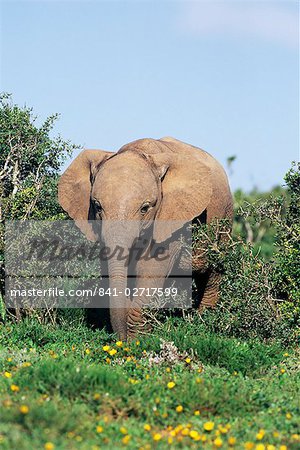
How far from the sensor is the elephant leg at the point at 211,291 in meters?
14.1

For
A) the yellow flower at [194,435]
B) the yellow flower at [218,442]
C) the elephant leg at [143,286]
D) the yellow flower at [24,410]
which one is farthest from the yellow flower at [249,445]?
the elephant leg at [143,286]

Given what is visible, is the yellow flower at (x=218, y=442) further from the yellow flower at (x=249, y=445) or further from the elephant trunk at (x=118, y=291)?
the elephant trunk at (x=118, y=291)

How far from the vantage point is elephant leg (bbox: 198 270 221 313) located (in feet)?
46.1

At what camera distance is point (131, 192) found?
436 inches

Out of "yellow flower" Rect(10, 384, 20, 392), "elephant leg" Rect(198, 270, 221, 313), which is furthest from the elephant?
"yellow flower" Rect(10, 384, 20, 392)

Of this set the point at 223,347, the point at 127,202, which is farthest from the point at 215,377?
the point at 127,202

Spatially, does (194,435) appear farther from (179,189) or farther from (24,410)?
(179,189)

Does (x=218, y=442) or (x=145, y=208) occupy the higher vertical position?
(x=145, y=208)

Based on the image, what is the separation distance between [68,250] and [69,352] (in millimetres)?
3629

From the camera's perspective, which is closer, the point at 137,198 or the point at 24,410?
the point at 24,410

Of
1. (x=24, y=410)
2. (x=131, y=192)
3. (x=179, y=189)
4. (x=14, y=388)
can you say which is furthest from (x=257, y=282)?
(x=24, y=410)

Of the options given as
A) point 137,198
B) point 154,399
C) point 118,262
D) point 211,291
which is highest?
point 137,198

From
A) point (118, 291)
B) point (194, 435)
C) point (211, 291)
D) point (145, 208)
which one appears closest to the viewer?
point (194, 435)

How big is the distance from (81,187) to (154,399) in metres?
5.61
